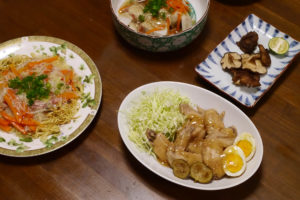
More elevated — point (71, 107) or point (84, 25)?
point (84, 25)

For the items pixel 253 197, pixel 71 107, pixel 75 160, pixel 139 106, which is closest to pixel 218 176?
pixel 253 197

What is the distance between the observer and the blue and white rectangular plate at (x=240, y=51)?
8.07ft

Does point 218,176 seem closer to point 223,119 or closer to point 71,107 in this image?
point 223,119

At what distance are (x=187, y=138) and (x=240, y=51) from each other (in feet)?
3.51

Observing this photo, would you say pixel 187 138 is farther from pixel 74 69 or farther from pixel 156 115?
pixel 74 69

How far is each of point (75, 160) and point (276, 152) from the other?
1.53 metres

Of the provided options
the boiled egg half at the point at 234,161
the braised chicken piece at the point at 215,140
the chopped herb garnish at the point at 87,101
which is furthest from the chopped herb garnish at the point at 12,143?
the boiled egg half at the point at 234,161

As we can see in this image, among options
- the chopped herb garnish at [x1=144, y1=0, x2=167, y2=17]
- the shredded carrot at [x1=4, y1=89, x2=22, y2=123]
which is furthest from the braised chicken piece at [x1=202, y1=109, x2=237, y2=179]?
the shredded carrot at [x1=4, y1=89, x2=22, y2=123]

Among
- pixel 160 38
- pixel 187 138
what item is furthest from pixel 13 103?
pixel 187 138

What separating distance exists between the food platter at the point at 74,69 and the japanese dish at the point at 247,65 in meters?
1.09

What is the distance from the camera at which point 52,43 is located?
2645 millimetres

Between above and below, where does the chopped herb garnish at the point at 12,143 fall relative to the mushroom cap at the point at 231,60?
below

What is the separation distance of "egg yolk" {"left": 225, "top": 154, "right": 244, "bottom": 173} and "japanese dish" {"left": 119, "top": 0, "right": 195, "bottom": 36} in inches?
46.6

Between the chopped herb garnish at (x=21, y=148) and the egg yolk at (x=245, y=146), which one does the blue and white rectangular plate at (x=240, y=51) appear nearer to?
the egg yolk at (x=245, y=146)
